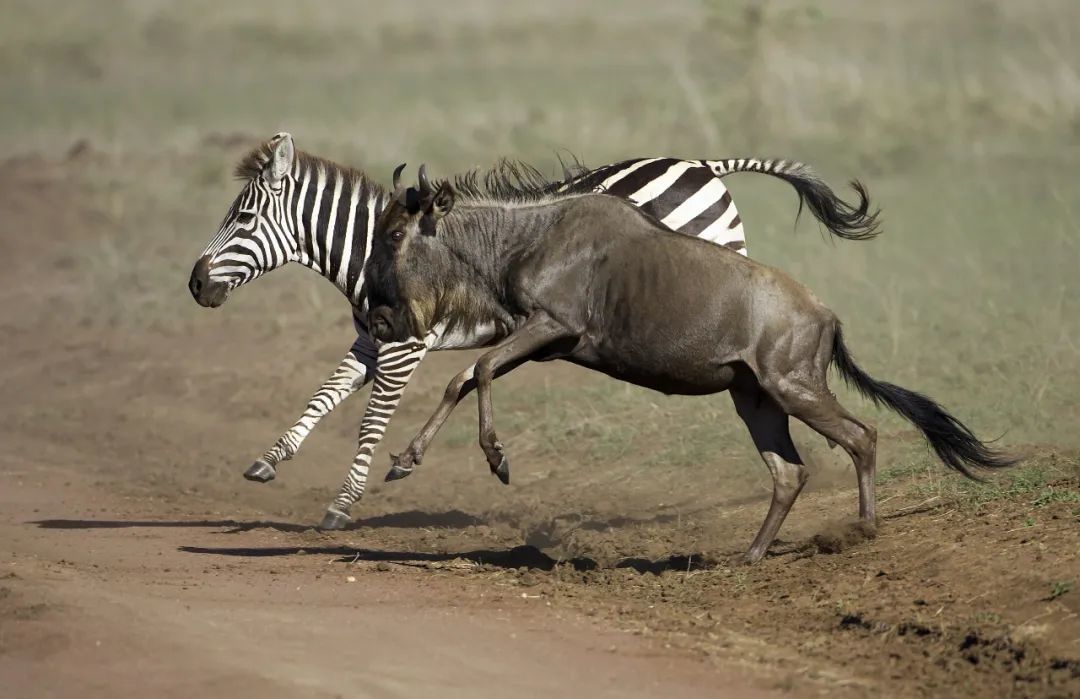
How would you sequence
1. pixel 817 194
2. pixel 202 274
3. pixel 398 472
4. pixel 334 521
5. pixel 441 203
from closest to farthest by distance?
1. pixel 398 472
2. pixel 441 203
3. pixel 817 194
4. pixel 334 521
5. pixel 202 274

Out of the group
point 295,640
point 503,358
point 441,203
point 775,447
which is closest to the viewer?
point 295,640

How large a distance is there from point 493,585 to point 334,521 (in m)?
2.33

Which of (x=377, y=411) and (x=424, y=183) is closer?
(x=424, y=183)

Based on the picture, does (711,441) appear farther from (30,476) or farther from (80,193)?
(80,193)

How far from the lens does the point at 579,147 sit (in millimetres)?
18844

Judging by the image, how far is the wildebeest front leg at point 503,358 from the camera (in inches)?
293

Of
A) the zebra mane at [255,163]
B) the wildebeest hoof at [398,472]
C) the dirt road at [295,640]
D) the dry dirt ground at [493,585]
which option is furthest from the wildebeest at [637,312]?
the zebra mane at [255,163]

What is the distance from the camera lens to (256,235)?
32.2 ft

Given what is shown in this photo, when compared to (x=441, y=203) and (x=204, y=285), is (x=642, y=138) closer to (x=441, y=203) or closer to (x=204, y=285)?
(x=204, y=285)

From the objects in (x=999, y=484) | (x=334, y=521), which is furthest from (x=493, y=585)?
(x=999, y=484)

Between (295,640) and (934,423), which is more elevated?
(934,423)

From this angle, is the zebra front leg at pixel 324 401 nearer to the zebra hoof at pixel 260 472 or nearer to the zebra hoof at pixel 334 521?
the zebra hoof at pixel 260 472

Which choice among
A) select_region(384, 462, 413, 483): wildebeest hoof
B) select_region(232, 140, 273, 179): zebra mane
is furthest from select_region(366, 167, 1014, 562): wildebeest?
select_region(232, 140, 273, 179): zebra mane

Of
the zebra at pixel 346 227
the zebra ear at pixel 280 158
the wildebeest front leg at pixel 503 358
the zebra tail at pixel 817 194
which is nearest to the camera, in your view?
the wildebeest front leg at pixel 503 358
